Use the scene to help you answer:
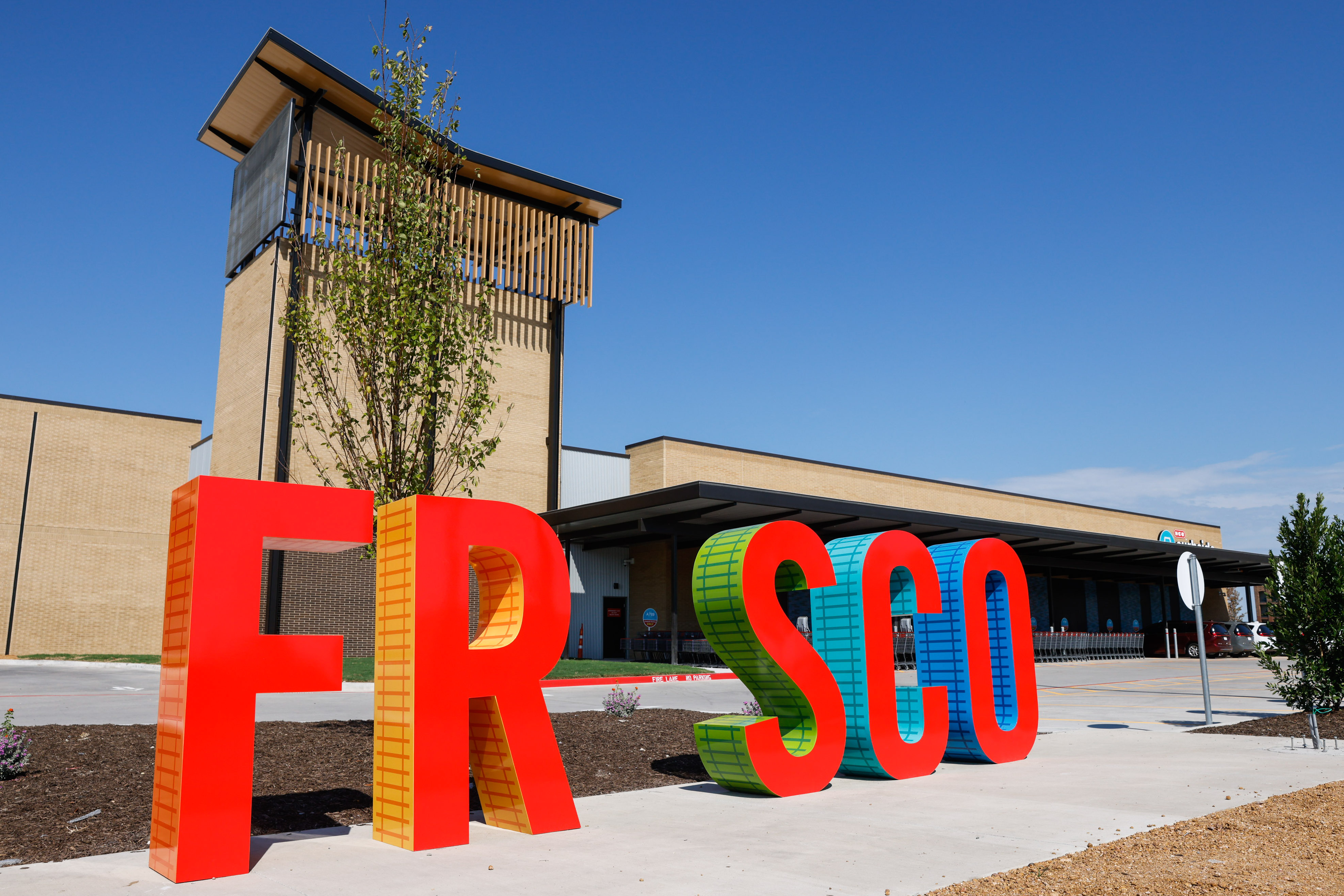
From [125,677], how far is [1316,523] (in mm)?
24080

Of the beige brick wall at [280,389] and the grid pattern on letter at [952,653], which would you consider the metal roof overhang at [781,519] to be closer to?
the beige brick wall at [280,389]

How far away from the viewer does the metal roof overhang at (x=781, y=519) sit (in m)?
27.6

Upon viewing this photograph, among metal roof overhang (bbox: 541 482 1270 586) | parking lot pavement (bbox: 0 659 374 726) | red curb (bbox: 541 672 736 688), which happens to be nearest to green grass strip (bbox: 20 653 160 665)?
parking lot pavement (bbox: 0 659 374 726)

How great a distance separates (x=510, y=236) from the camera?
3134cm

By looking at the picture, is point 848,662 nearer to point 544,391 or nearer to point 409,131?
point 409,131

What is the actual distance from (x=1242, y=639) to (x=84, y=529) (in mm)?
44680

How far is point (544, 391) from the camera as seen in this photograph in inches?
1277

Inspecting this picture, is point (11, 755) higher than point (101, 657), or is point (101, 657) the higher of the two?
point (11, 755)

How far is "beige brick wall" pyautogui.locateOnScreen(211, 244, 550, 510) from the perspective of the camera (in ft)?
85.0

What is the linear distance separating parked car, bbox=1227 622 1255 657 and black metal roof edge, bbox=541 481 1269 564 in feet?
21.7

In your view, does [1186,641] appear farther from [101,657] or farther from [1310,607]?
[101,657]

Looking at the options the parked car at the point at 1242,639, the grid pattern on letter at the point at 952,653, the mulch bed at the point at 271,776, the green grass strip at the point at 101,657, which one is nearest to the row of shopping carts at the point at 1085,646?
the parked car at the point at 1242,639

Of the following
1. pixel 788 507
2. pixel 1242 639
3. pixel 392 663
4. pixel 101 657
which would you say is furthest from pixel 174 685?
pixel 1242 639

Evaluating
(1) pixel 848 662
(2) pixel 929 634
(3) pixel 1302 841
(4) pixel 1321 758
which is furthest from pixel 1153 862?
(4) pixel 1321 758
